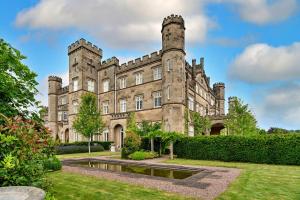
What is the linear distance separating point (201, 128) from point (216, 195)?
21.4 metres

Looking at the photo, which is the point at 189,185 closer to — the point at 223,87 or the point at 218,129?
the point at 218,129

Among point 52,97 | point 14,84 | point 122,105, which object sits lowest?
point 14,84

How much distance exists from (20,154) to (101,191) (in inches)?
122

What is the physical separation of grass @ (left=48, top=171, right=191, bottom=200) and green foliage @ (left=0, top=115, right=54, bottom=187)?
136cm

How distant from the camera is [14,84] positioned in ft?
22.4

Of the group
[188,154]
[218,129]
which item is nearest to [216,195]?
[188,154]

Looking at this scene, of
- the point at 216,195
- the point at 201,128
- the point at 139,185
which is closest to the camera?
the point at 216,195

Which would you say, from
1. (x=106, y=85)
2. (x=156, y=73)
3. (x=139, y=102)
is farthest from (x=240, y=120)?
(x=106, y=85)

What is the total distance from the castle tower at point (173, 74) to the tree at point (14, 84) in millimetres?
21605

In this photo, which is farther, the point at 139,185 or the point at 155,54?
the point at 155,54

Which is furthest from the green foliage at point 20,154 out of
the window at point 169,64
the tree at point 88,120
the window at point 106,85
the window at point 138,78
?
the window at point 106,85

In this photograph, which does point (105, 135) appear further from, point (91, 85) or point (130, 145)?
point (130, 145)

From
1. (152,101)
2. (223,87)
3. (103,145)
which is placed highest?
(223,87)

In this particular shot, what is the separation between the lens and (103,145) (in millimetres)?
33906
